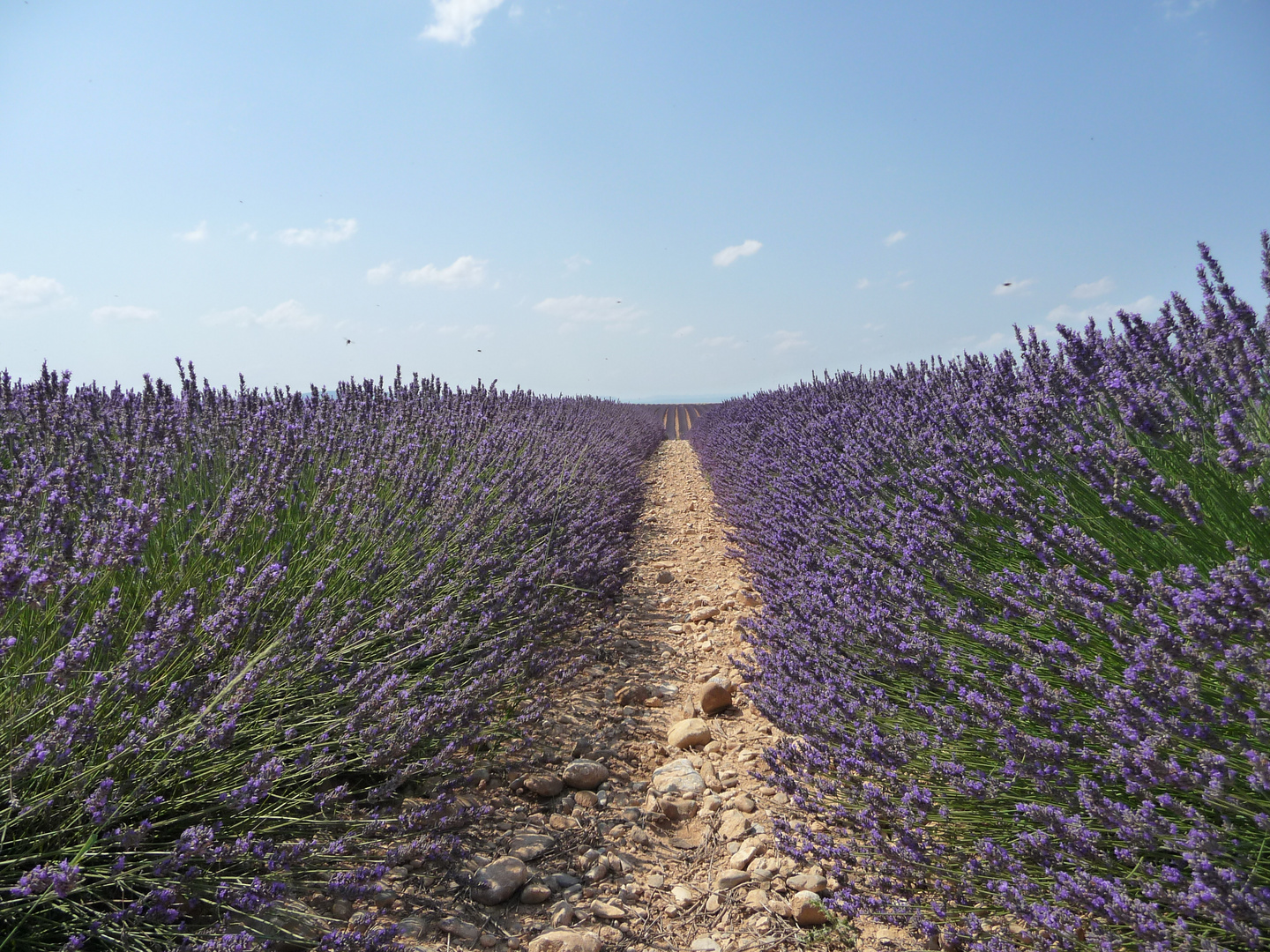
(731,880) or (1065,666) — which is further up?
(1065,666)

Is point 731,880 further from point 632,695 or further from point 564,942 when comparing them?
point 632,695

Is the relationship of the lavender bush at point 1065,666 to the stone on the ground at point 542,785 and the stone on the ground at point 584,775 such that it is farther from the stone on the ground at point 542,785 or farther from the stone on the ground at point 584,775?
the stone on the ground at point 542,785

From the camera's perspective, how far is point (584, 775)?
2541mm

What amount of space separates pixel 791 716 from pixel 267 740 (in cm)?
166

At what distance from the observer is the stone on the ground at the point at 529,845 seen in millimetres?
2094

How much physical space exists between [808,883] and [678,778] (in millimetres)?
739

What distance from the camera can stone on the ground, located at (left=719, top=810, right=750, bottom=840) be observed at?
225cm

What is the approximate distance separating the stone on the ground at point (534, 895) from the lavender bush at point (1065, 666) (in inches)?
31.2

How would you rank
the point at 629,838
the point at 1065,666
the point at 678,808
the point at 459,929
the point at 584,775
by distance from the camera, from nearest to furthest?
the point at 1065,666, the point at 459,929, the point at 629,838, the point at 678,808, the point at 584,775

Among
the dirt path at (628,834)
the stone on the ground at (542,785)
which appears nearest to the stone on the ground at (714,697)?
the dirt path at (628,834)

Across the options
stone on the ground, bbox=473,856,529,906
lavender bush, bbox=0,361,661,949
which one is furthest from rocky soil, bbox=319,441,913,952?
lavender bush, bbox=0,361,661,949

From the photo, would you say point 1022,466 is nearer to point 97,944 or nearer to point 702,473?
point 97,944

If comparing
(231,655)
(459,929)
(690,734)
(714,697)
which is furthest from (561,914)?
(714,697)

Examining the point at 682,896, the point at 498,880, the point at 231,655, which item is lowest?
the point at 682,896
